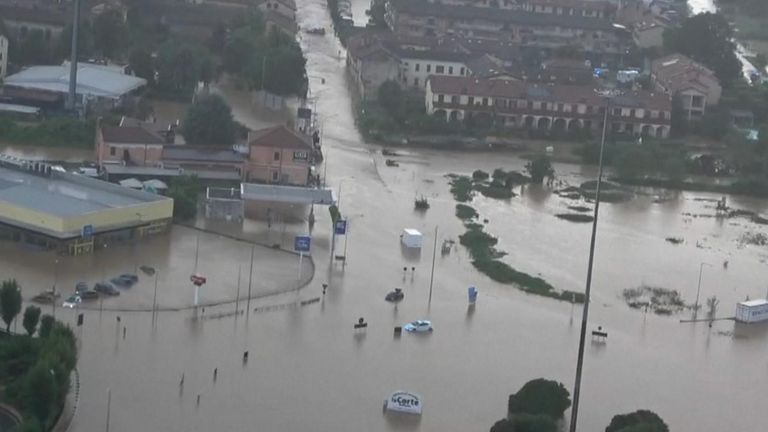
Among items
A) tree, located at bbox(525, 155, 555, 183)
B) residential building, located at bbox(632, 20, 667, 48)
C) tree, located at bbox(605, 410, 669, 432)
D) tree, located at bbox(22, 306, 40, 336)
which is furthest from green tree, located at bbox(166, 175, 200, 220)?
residential building, located at bbox(632, 20, 667, 48)

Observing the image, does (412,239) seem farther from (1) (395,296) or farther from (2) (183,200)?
(2) (183,200)

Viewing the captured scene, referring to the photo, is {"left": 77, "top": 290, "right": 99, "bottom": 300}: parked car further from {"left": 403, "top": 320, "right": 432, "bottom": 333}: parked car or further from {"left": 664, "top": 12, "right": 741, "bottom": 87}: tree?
{"left": 664, "top": 12, "right": 741, "bottom": 87}: tree

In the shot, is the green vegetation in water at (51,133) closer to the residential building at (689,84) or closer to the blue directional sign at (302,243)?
the blue directional sign at (302,243)

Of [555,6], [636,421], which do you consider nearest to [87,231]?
[636,421]

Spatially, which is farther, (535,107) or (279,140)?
(535,107)

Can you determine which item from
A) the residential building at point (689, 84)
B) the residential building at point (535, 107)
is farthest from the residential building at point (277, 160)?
the residential building at point (689, 84)

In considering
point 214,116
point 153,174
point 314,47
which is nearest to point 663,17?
point 314,47

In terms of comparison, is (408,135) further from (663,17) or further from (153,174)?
(663,17)
